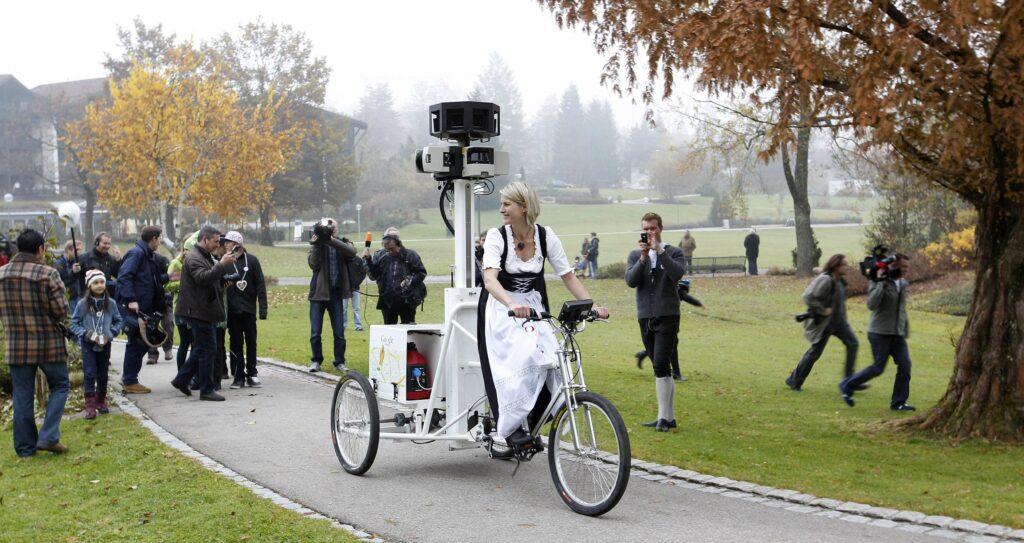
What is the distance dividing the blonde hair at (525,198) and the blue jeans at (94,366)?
19.1ft

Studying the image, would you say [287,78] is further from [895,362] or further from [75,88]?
[895,362]

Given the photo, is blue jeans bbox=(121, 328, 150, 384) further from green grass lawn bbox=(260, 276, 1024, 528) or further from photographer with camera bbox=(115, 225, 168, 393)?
green grass lawn bbox=(260, 276, 1024, 528)

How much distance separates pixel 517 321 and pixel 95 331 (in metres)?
5.66

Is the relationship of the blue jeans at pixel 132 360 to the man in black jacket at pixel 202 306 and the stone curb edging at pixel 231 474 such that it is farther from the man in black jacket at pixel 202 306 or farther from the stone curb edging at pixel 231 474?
the stone curb edging at pixel 231 474

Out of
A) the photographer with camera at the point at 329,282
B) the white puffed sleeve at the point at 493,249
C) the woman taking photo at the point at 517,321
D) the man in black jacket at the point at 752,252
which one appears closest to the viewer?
the woman taking photo at the point at 517,321

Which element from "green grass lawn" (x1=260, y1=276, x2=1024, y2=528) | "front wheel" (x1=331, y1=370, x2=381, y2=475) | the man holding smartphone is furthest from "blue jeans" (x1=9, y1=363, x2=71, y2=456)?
the man holding smartphone

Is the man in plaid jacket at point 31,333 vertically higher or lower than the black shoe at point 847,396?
higher

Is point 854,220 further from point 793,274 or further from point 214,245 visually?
point 214,245

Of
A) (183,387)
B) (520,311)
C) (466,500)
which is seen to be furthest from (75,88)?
(520,311)

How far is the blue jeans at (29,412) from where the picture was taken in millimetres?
9492

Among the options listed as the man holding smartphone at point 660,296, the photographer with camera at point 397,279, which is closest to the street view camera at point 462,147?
the man holding smartphone at point 660,296

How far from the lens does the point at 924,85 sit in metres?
8.31

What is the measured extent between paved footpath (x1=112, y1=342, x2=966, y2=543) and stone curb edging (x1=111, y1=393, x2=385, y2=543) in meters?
0.08

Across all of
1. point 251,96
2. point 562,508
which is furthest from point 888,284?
point 251,96
